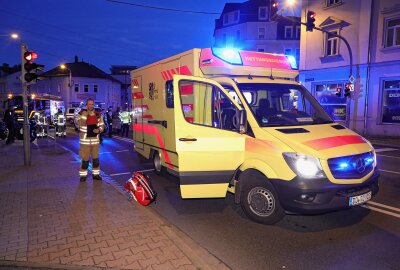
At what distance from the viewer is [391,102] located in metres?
19.7

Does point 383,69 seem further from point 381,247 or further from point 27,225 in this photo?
point 27,225

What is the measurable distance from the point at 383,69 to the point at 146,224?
19.4m

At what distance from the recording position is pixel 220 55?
627 cm

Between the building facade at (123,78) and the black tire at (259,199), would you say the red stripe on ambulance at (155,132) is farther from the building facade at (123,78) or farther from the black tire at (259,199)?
the building facade at (123,78)

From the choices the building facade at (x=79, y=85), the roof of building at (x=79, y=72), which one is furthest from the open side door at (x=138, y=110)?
the roof of building at (x=79, y=72)

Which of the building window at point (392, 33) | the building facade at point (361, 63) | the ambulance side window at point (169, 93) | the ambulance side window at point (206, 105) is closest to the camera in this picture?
the ambulance side window at point (206, 105)

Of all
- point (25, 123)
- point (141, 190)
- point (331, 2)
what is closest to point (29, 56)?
point (25, 123)

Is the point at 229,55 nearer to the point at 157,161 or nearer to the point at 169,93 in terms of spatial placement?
the point at 169,93

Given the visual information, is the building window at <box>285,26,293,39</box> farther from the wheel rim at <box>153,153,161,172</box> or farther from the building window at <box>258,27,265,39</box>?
the wheel rim at <box>153,153,161,172</box>

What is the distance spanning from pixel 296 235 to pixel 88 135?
5.23m

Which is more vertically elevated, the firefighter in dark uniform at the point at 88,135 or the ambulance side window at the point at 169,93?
the ambulance side window at the point at 169,93

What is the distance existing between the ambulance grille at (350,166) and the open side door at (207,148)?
1.38 meters

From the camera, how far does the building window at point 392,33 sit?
1928 cm

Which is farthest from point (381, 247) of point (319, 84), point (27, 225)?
point (319, 84)
